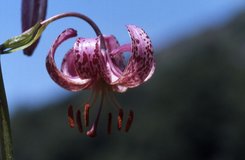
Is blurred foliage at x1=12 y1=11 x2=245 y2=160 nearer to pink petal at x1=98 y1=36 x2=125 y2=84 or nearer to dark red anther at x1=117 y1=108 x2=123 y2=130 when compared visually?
pink petal at x1=98 y1=36 x2=125 y2=84

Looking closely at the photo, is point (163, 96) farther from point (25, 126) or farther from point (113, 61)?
point (113, 61)

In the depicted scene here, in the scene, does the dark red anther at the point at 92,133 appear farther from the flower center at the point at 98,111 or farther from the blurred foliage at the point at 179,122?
the blurred foliage at the point at 179,122

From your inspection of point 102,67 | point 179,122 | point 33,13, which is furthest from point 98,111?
point 179,122

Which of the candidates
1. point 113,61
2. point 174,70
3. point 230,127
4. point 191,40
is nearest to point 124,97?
point 174,70

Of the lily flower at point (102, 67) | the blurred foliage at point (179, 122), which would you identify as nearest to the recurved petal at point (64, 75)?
the lily flower at point (102, 67)

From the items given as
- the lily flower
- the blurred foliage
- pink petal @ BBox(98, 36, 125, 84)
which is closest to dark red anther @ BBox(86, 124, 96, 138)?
the lily flower

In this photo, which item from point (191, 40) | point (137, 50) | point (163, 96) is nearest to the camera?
point (137, 50)
